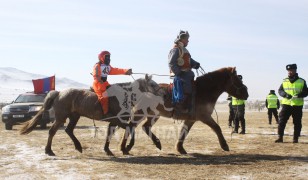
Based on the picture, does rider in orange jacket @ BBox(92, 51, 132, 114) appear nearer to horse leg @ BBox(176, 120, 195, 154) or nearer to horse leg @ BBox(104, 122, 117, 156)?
horse leg @ BBox(104, 122, 117, 156)

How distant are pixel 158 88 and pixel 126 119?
1110mm

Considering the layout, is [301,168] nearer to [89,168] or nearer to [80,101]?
[89,168]

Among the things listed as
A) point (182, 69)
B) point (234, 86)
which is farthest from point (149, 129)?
point (234, 86)

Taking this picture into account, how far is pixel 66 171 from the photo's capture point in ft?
24.3

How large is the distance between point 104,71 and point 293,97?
19.7 feet

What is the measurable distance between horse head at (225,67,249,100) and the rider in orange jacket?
256 cm

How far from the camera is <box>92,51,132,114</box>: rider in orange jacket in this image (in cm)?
937

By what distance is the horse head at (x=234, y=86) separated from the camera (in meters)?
Answer: 9.84

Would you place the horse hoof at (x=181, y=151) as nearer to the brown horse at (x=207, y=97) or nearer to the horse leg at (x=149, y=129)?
the brown horse at (x=207, y=97)

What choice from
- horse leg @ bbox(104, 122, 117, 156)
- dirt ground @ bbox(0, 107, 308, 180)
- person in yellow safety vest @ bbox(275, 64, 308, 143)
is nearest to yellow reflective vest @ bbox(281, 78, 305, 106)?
person in yellow safety vest @ bbox(275, 64, 308, 143)

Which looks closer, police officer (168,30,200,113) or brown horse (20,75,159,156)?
police officer (168,30,200,113)

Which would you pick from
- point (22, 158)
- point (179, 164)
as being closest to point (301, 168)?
point (179, 164)

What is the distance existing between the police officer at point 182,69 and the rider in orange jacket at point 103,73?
125cm

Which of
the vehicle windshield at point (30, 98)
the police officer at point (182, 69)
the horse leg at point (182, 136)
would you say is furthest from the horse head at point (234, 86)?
the vehicle windshield at point (30, 98)
